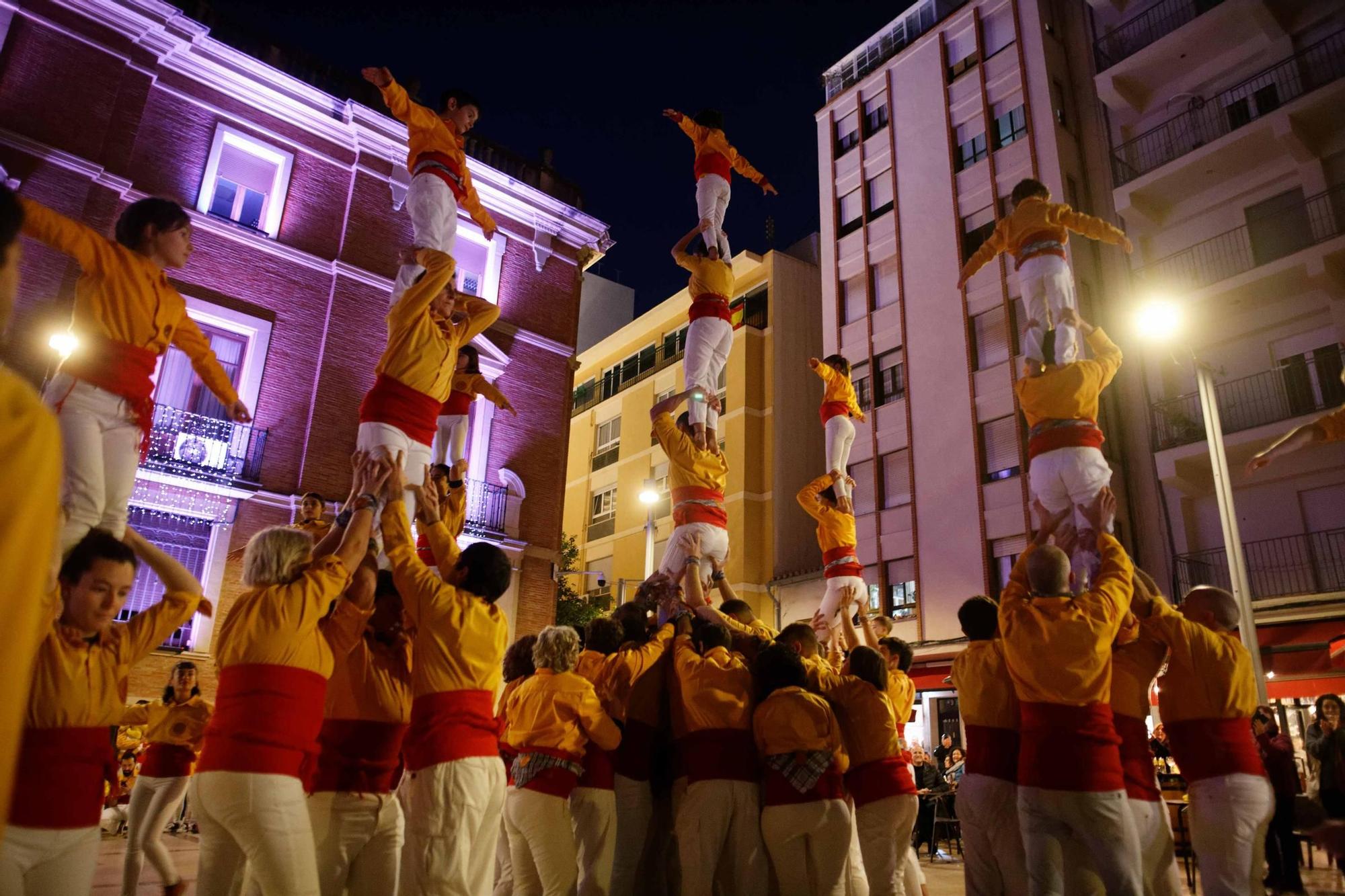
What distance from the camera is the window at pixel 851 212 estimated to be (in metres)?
27.4

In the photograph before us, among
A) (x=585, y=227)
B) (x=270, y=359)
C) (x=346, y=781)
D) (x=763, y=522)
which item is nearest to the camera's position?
(x=346, y=781)

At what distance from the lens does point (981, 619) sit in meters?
5.77

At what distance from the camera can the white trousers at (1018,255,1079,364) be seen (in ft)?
21.9

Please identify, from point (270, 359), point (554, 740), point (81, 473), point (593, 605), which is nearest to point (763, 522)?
point (593, 605)

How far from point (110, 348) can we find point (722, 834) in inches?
167

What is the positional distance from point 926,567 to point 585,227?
1185cm

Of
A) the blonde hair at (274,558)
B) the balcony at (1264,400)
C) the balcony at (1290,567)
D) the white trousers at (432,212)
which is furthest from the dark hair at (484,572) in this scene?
the balcony at (1264,400)

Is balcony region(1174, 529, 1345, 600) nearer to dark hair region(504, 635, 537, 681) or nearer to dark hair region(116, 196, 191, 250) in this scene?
dark hair region(504, 635, 537, 681)

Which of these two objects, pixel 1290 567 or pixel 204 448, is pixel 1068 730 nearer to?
pixel 204 448

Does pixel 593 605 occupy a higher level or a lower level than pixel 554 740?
higher

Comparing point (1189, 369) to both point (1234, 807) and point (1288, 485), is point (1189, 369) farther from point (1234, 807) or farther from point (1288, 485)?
point (1234, 807)

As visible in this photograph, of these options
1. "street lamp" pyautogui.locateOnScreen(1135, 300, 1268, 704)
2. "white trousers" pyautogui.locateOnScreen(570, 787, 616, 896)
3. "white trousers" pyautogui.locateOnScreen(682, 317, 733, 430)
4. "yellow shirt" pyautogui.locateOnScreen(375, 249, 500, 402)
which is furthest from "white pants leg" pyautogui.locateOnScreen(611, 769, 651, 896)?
"street lamp" pyautogui.locateOnScreen(1135, 300, 1268, 704)

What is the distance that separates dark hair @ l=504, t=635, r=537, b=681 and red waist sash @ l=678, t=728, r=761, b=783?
1.38 meters

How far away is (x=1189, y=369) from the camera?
19594mm
